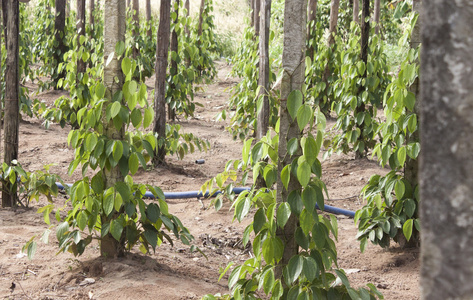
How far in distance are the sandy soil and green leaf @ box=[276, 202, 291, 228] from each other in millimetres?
957

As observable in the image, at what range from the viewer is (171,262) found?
11.8ft

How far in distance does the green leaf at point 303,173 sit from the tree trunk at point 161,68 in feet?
13.5

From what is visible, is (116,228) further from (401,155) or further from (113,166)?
(401,155)

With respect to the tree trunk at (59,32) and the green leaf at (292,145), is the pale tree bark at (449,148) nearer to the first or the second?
the green leaf at (292,145)

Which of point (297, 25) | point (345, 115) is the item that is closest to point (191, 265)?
point (297, 25)

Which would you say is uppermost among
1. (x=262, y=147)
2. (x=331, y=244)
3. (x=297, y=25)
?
(x=297, y=25)

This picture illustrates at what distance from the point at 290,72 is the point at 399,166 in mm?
1636

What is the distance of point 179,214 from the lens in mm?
5137

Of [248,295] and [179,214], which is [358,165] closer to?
[179,214]

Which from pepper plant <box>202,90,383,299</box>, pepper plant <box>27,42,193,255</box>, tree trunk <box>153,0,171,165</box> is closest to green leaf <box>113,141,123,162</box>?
pepper plant <box>27,42,193,255</box>

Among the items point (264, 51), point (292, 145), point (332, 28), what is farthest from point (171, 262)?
point (332, 28)

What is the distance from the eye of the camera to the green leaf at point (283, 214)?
2244 millimetres

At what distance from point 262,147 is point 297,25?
54 cm

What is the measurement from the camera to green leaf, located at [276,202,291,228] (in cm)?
224
